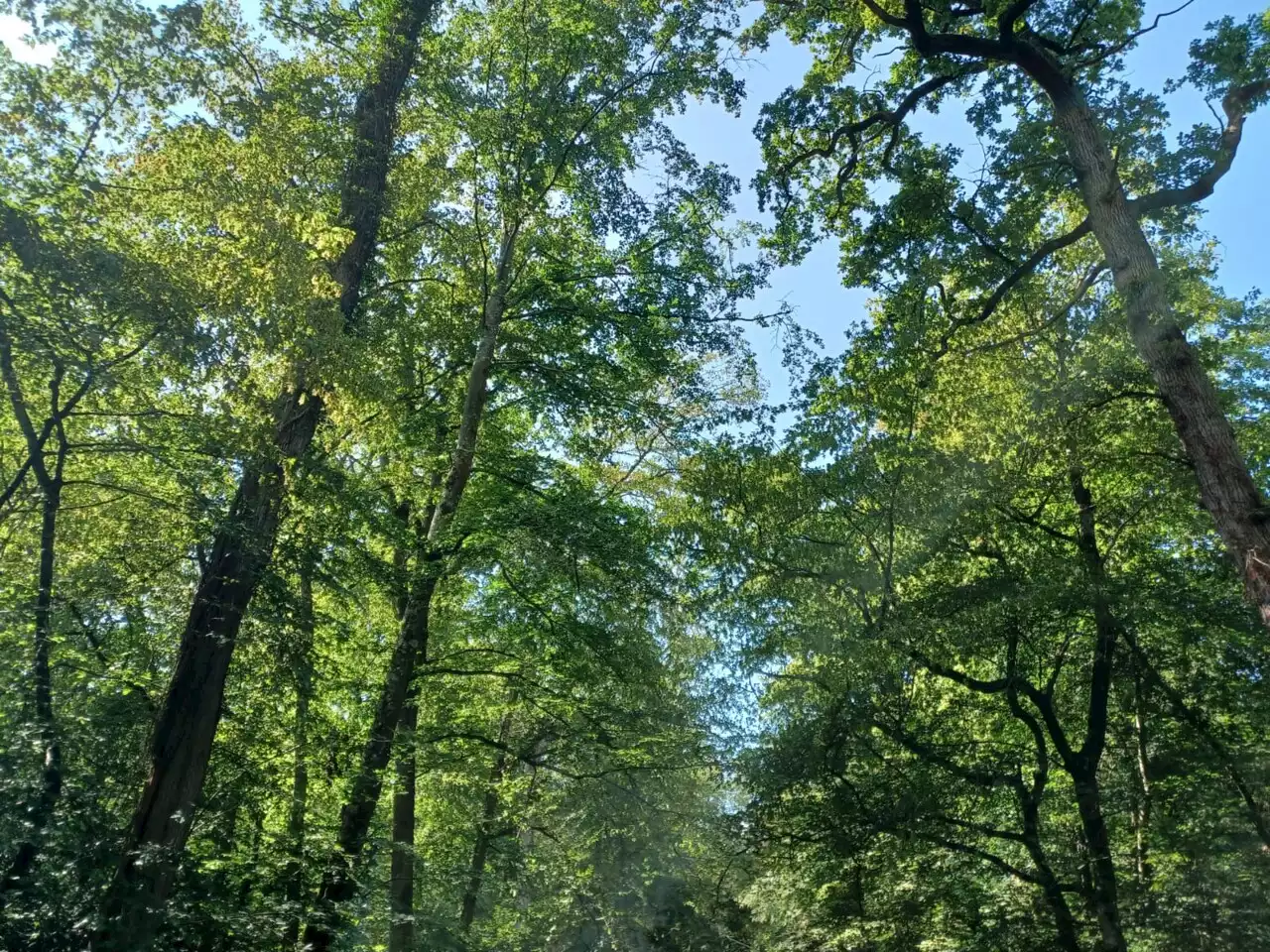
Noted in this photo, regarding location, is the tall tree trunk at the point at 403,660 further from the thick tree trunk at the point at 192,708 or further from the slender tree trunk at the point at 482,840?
the slender tree trunk at the point at 482,840

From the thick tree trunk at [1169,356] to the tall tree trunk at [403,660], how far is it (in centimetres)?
599

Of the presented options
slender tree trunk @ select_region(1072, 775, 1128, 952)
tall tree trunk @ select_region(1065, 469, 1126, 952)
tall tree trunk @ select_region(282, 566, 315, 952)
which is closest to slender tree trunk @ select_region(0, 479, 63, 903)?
tall tree trunk @ select_region(282, 566, 315, 952)

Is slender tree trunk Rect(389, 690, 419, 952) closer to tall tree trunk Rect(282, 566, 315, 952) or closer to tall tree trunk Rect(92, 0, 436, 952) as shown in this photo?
tall tree trunk Rect(282, 566, 315, 952)

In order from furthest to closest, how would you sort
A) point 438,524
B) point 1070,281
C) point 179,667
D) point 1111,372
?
point 1070,281 → point 438,524 → point 1111,372 → point 179,667

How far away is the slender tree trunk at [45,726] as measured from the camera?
17.6 feet

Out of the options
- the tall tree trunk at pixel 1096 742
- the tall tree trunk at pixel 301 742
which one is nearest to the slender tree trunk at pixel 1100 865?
the tall tree trunk at pixel 1096 742

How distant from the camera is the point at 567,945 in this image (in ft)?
54.7

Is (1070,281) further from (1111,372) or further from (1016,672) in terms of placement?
(1016,672)

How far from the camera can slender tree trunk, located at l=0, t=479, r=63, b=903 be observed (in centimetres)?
537

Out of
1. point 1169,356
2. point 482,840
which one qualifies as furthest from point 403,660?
point 1169,356

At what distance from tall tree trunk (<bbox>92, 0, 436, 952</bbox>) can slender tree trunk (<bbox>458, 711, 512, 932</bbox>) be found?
5228 mm

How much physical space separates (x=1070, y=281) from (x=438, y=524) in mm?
8826

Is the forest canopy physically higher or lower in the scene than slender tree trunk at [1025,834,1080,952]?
higher

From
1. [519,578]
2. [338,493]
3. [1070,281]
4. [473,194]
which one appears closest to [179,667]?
[338,493]
